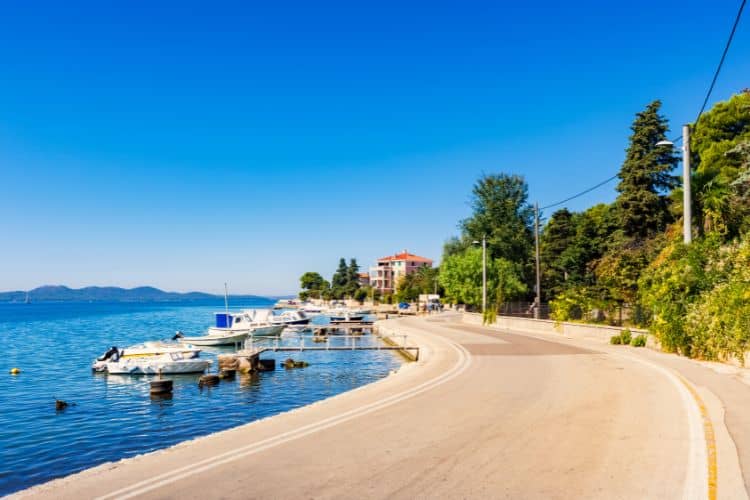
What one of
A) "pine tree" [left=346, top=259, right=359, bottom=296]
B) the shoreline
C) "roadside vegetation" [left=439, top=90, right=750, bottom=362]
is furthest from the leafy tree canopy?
"pine tree" [left=346, top=259, right=359, bottom=296]

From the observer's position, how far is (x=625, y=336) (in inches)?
977

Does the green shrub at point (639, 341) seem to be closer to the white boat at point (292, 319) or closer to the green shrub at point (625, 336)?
the green shrub at point (625, 336)

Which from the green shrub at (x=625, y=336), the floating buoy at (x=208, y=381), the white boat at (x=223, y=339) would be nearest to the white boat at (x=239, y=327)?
the white boat at (x=223, y=339)

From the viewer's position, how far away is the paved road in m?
6.38

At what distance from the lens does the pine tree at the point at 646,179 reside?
167 feet

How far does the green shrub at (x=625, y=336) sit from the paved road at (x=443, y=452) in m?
11.9

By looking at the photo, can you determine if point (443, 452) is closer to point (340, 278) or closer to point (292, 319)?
point (292, 319)

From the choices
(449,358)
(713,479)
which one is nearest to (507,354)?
(449,358)

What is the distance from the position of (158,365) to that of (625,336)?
956 inches

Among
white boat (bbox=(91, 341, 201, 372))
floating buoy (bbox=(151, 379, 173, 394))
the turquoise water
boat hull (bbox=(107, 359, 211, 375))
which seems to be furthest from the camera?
white boat (bbox=(91, 341, 201, 372))

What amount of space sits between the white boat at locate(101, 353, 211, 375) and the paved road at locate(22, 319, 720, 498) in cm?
1965

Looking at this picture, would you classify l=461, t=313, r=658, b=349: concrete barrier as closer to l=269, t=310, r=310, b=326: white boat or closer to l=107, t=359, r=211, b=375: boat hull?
l=107, t=359, r=211, b=375: boat hull

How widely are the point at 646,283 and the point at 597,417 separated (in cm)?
1558

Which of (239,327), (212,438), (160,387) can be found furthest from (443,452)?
(239,327)
